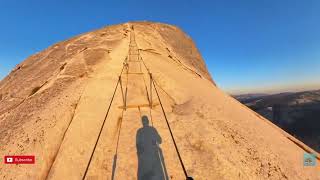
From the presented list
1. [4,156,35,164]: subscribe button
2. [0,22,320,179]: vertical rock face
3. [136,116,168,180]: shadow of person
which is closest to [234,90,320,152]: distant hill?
[0,22,320,179]: vertical rock face

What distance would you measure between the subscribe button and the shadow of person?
314 centimetres

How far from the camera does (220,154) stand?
6.71 meters

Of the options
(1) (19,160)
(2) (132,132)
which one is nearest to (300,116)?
(2) (132,132)

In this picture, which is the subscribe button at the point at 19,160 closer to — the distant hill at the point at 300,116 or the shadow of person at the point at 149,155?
the shadow of person at the point at 149,155

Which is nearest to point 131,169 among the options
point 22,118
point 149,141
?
point 149,141

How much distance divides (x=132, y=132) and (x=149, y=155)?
122 centimetres

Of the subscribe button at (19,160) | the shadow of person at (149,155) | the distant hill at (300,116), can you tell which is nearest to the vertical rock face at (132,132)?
the shadow of person at (149,155)

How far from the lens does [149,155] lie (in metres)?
6.88

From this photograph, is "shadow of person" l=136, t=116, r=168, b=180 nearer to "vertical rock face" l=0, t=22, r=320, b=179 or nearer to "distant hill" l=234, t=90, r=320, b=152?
"vertical rock face" l=0, t=22, r=320, b=179

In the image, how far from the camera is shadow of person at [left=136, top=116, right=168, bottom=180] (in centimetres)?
627

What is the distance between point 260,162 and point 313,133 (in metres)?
82.0

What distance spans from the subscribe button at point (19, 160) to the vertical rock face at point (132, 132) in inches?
5.8

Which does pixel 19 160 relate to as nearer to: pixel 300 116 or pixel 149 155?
pixel 149 155

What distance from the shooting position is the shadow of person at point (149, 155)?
20.6 ft
